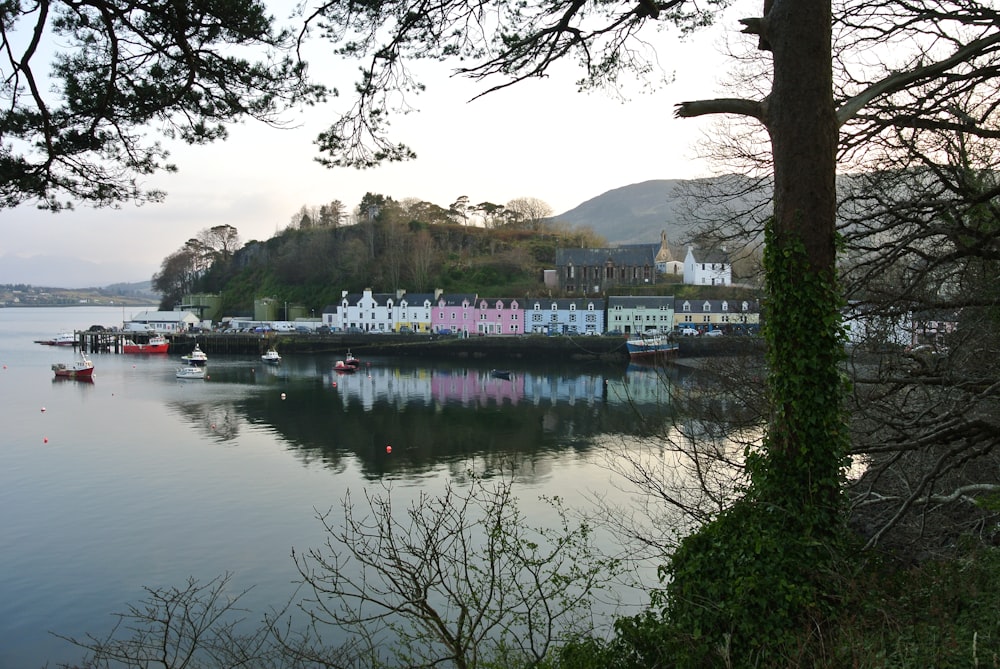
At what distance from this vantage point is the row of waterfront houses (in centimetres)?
6494

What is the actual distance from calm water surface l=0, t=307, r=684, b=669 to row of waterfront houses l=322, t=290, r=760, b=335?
2447cm

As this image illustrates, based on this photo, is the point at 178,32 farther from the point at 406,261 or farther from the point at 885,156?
the point at 406,261

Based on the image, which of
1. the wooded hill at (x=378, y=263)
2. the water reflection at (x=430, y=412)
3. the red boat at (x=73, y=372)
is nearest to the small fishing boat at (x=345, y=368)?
the water reflection at (x=430, y=412)

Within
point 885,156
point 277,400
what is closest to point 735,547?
point 885,156

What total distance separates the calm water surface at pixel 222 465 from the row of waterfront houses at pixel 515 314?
80.3ft

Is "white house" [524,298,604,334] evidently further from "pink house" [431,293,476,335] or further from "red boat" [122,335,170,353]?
"red boat" [122,335,170,353]

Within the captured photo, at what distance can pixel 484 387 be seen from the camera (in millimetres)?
39188

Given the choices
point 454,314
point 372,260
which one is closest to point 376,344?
point 454,314

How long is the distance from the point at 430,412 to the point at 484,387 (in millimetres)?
9343

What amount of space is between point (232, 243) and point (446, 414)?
299 feet

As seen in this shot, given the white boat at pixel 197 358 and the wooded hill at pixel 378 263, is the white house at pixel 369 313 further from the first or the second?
the white boat at pixel 197 358

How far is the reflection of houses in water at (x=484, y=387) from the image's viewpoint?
33.5m

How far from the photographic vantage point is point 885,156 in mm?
6402

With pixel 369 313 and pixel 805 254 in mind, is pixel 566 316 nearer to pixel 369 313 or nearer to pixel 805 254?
pixel 369 313
